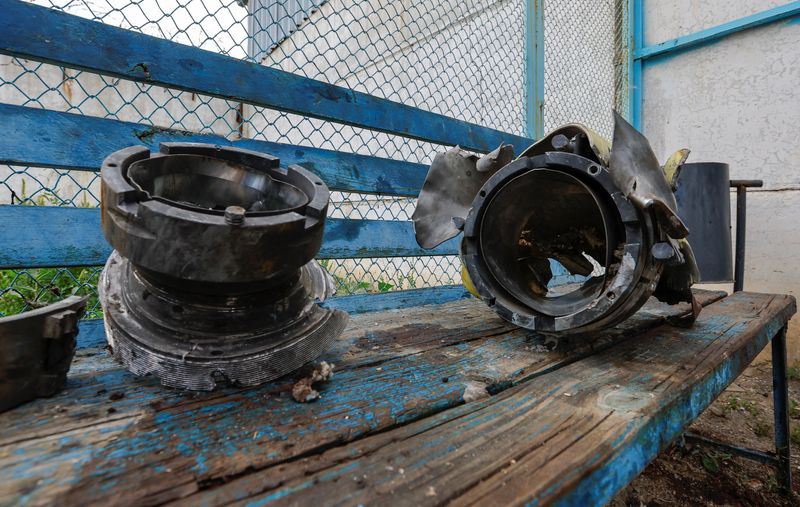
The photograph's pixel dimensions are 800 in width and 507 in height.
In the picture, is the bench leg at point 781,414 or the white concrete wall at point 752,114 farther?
the white concrete wall at point 752,114

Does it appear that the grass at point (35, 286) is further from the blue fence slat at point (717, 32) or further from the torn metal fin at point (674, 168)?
the blue fence slat at point (717, 32)

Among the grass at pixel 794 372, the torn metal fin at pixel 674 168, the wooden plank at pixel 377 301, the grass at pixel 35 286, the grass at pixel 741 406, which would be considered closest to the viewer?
the torn metal fin at pixel 674 168

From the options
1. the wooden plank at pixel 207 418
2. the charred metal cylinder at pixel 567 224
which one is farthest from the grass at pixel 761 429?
the wooden plank at pixel 207 418

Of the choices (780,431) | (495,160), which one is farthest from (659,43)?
(495,160)

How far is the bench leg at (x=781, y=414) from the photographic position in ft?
5.35

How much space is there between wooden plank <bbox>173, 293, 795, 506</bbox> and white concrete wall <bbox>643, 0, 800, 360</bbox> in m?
2.74

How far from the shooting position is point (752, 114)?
2.96 metres

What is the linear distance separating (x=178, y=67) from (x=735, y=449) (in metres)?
2.46

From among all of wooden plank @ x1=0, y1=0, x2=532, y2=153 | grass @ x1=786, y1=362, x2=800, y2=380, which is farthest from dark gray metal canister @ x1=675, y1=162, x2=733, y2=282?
wooden plank @ x1=0, y1=0, x2=532, y2=153

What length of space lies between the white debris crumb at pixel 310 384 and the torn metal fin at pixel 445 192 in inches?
20.5

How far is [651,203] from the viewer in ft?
2.44

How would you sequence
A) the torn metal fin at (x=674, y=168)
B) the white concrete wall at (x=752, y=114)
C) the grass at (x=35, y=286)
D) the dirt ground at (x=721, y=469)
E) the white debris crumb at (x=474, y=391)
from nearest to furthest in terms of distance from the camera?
the white debris crumb at (x=474, y=391) → the torn metal fin at (x=674, y=168) → the dirt ground at (x=721, y=469) → the grass at (x=35, y=286) → the white concrete wall at (x=752, y=114)

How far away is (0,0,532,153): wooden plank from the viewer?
105 centimetres

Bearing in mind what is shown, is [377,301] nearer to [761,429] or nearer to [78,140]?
[78,140]
